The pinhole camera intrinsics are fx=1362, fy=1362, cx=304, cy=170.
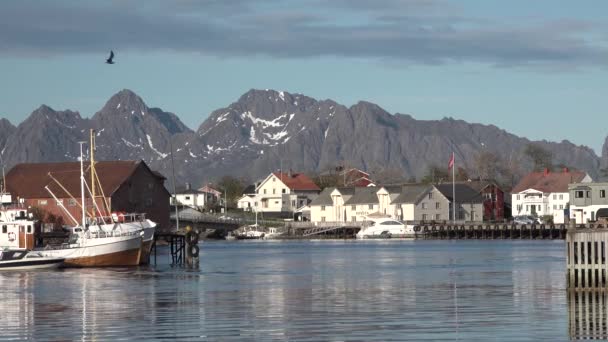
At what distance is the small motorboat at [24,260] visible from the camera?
87250 millimetres

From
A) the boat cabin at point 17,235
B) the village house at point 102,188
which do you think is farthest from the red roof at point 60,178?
the boat cabin at point 17,235

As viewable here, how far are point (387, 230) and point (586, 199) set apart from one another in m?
36.1

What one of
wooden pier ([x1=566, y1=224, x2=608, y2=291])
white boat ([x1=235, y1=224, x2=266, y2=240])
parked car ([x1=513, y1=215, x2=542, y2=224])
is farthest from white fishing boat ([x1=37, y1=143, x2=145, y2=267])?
parked car ([x1=513, y1=215, x2=542, y2=224])

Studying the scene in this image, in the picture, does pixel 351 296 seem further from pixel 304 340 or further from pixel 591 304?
pixel 304 340

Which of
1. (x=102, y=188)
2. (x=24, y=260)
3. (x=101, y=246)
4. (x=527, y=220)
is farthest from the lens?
(x=527, y=220)

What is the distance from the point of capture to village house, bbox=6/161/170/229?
500ft

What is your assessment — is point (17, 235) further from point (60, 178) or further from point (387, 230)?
point (387, 230)

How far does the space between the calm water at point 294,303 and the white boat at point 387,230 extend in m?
93.0

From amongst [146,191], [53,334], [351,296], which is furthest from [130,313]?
[146,191]

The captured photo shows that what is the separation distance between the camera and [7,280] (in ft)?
248

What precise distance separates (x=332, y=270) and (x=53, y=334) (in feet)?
139

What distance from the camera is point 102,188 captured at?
5979 inches

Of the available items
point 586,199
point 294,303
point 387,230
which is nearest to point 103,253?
point 294,303

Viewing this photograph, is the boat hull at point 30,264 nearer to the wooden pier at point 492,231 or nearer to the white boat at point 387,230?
the wooden pier at point 492,231
